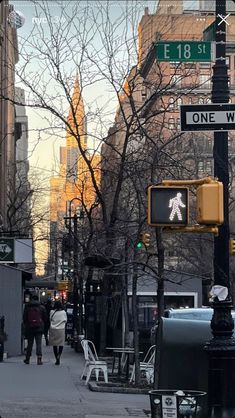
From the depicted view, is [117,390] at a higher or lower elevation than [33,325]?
lower

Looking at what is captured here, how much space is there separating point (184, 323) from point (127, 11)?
11440 millimetres

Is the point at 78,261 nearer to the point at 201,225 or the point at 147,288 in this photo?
the point at 147,288

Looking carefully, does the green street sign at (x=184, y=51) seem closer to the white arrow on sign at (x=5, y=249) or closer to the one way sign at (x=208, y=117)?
the one way sign at (x=208, y=117)

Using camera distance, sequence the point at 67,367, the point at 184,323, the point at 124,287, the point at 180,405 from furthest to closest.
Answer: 1. the point at 67,367
2. the point at 124,287
3. the point at 184,323
4. the point at 180,405

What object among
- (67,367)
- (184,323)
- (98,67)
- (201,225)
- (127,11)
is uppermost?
(127,11)

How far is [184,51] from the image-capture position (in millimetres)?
10820

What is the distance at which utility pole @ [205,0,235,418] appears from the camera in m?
9.48

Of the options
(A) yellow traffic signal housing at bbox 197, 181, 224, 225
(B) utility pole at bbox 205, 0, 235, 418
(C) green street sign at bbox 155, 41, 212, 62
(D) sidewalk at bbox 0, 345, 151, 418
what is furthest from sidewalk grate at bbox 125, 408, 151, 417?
(C) green street sign at bbox 155, 41, 212, 62

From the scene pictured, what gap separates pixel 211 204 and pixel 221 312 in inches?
53.1

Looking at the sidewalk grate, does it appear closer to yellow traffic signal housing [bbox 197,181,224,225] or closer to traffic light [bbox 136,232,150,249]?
traffic light [bbox 136,232,150,249]

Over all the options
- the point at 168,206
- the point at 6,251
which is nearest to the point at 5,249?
the point at 6,251

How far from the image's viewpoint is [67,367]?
2189 centimetres

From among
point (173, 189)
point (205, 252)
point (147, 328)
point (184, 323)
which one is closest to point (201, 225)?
point (173, 189)

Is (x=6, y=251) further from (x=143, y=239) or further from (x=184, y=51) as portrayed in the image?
(x=184, y=51)
